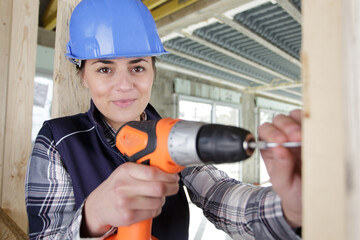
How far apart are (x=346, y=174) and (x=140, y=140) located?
501 mm

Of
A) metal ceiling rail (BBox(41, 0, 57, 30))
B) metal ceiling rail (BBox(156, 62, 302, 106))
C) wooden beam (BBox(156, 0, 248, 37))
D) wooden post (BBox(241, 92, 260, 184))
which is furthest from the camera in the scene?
wooden post (BBox(241, 92, 260, 184))

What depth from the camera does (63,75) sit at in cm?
109

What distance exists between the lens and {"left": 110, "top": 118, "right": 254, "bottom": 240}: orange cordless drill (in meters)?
0.55

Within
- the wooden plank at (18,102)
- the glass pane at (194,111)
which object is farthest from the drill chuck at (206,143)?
the glass pane at (194,111)

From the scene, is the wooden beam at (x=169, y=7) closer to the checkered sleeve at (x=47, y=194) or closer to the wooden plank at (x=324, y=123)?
the checkered sleeve at (x=47, y=194)

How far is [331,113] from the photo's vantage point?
314mm

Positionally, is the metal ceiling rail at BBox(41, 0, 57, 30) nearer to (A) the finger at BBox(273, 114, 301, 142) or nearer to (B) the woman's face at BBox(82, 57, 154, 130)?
(B) the woman's face at BBox(82, 57, 154, 130)

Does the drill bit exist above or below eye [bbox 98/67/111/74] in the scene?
below

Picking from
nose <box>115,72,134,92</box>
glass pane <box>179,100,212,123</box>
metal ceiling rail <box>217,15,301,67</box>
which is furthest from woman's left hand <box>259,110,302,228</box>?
glass pane <box>179,100,212,123</box>

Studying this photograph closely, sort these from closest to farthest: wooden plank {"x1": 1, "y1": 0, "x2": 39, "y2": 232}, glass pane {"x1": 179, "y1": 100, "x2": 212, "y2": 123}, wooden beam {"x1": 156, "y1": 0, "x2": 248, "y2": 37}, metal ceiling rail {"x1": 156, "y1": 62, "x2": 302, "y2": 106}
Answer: wooden plank {"x1": 1, "y1": 0, "x2": 39, "y2": 232} < wooden beam {"x1": 156, "y1": 0, "x2": 248, "y2": 37} < metal ceiling rail {"x1": 156, "y1": 62, "x2": 302, "y2": 106} < glass pane {"x1": 179, "y1": 100, "x2": 212, "y2": 123}

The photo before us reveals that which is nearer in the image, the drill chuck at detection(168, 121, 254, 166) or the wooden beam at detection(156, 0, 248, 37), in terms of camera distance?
the drill chuck at detection(168, 121, 254, 166)

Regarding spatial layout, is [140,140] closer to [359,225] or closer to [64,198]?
[64,198]

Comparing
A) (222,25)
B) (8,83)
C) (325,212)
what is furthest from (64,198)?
(222,25)

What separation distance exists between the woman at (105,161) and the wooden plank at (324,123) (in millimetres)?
357
